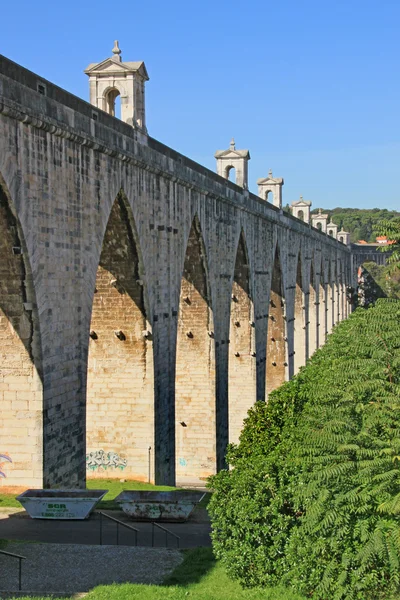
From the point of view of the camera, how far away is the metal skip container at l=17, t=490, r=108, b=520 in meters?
15.8

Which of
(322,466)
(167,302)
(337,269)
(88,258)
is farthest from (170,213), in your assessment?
(337,269)

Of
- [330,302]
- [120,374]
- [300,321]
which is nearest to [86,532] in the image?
[120,374]

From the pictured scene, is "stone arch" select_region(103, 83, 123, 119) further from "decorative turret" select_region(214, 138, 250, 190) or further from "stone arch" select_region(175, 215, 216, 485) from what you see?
"decorative turret" select_region(214, 138, 250, 190)

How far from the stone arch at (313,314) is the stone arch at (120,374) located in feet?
117

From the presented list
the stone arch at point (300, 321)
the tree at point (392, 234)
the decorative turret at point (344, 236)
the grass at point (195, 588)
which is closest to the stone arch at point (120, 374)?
the tree at point (392, 234)

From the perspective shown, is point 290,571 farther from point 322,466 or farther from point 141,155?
point 141,155

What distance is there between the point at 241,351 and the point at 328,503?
71.8 ft

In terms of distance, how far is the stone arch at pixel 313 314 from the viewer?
192 ft

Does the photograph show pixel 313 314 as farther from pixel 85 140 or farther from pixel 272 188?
pixel 85 140

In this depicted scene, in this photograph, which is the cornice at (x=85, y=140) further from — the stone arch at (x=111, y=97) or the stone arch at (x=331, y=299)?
the stone arch at (x=331, y=299)

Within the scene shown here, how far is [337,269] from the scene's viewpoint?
82.1 metres

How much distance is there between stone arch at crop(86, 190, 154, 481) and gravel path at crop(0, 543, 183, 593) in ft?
23.0

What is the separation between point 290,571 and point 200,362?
50.7ft

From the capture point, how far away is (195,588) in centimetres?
1333
